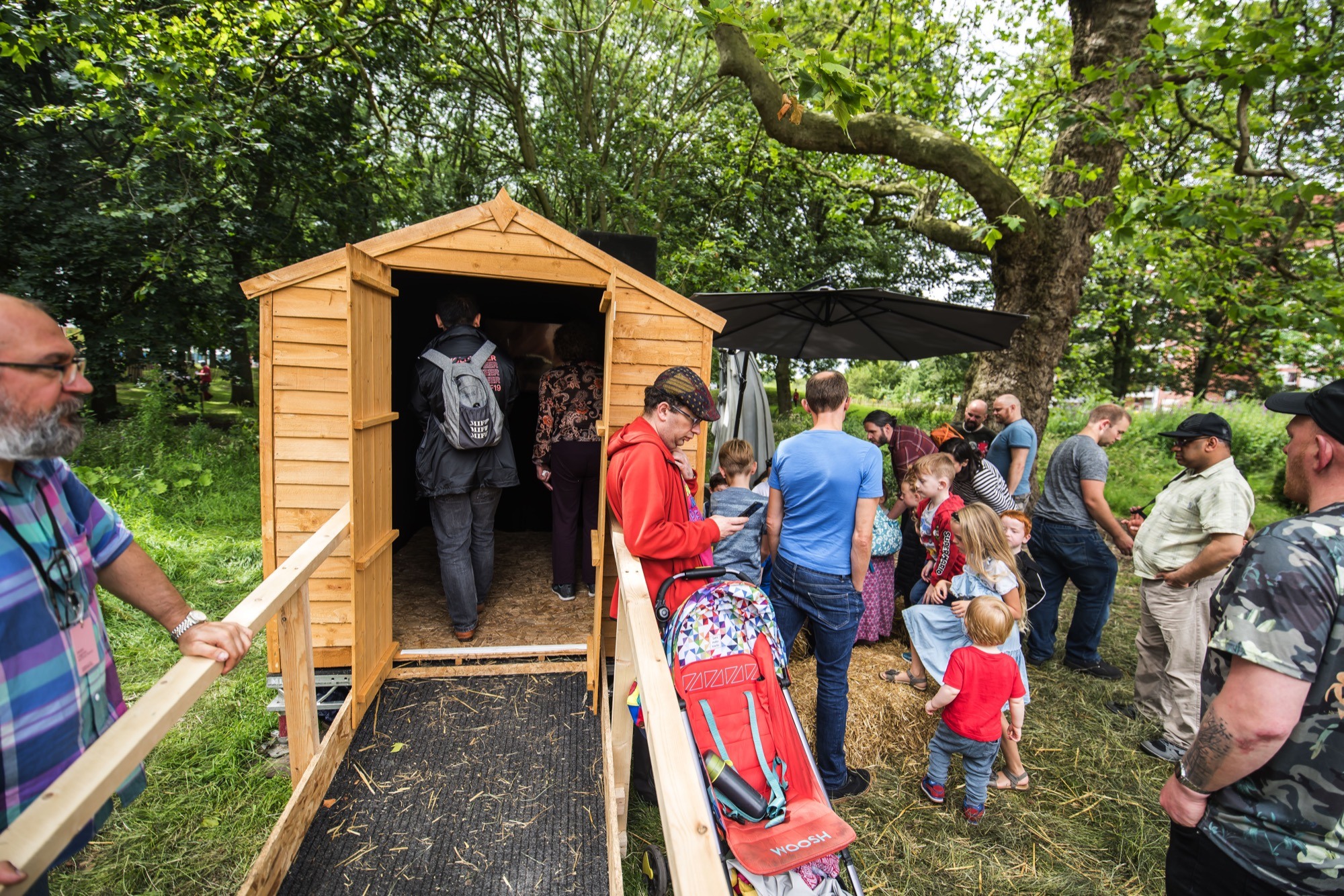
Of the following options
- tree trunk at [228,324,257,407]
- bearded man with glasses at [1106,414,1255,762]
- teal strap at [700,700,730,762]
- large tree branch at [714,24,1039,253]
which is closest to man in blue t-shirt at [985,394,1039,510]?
bearded man with glasses at [1106,414,1255,762]

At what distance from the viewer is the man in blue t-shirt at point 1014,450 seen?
5.20 meters

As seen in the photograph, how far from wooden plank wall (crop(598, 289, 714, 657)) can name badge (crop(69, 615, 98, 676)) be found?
2.35 m

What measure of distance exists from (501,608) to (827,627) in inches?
101

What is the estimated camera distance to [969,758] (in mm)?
3309

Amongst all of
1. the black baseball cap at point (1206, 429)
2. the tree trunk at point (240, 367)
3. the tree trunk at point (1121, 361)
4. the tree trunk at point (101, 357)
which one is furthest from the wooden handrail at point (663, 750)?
the tree trunk at point (1121, 361)

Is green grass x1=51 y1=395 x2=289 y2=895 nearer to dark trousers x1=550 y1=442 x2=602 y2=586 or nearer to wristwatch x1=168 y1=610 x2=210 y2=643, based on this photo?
wristwatch x1=168 y1=610 x2=210 y2=643

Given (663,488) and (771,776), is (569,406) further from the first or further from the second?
(771,776)

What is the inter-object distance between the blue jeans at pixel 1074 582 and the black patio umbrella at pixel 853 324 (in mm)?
1819

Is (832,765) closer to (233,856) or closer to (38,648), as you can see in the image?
(233,856)

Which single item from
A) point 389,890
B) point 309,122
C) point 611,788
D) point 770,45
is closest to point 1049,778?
point 611,788

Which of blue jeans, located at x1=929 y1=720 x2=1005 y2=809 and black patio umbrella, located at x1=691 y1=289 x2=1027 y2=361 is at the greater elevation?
black patio umbrella, located at x1=691 y1=289 x2=1027 y2=361

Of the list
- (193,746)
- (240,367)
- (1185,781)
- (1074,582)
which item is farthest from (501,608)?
(240,367)

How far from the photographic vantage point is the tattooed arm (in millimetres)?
1503

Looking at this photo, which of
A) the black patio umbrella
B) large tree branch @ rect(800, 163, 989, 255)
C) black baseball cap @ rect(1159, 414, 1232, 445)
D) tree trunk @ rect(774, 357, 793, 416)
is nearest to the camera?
black baseball cap @ rect(1159, 414, 1232, 445)
